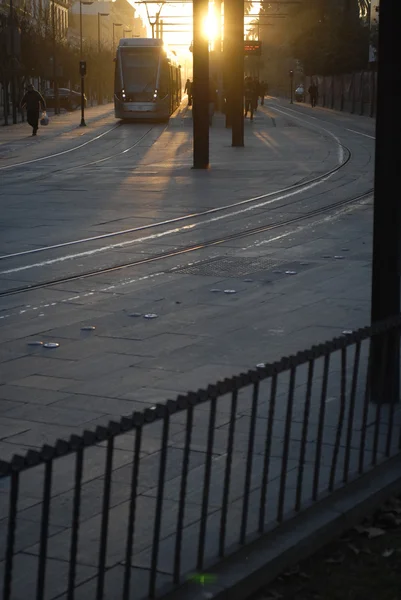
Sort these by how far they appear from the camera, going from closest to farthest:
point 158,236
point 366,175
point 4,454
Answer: point 4,454, point 158,236, point 366,175

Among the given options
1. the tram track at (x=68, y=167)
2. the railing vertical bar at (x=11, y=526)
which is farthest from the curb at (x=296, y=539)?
the tram track at (x=68, y=167)

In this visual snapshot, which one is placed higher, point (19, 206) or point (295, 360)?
point (295, 360)

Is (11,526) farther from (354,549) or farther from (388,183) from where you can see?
(388,183)

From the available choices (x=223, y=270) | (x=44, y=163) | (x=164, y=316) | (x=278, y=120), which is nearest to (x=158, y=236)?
(x=223, y=270)

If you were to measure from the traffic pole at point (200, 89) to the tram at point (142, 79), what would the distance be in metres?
22.8

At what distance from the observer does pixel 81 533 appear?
468 cm

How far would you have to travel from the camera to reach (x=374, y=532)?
16.6 ft

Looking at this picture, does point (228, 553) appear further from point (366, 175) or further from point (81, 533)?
point (366, 175)

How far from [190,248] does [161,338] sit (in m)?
5.25

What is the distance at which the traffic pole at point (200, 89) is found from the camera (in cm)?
2481

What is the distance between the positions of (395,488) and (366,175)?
18.5 meters

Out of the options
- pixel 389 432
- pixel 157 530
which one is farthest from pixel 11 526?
pixel 389 432

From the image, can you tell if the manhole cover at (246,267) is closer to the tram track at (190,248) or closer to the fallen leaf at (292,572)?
the tram track at (190,248)

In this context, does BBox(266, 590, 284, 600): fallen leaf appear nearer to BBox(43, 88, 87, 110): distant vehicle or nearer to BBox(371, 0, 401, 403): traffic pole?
BBox(371, 0, 401, 403): traffic pole
